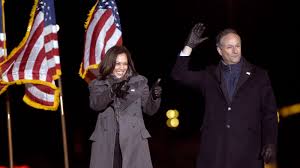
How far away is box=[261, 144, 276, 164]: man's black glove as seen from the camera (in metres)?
5.55

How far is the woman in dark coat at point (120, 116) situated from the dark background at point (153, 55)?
745 centimetres

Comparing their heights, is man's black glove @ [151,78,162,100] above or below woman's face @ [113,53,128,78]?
below

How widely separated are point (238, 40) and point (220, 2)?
16.6 m

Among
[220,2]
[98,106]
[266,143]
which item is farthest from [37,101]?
[220,2]

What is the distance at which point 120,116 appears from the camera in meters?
6.05

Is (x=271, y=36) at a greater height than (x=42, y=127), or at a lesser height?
greater

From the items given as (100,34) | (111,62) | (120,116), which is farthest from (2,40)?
(120,116)

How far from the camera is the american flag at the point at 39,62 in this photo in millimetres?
8094

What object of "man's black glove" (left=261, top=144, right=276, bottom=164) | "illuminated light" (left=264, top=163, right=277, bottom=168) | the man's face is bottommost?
"illuminated light" (left=264, top=163, right=277, bottom=168)

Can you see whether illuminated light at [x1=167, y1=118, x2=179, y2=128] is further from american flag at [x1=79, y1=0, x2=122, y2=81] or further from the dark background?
american flag at [x1=79, y1=0, x2=122, y2=81]

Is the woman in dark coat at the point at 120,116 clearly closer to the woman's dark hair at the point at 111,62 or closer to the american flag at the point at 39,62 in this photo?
the woman's dark hair at the point at 111,62

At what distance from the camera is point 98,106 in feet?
19.6

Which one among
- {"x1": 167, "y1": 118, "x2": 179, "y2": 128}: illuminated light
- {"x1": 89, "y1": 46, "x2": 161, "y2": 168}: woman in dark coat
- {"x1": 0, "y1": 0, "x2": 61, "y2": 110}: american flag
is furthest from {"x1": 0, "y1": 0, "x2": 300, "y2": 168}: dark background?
{"x1": 89, "y1": 46, "x2": 161, "y2": 168}: woman in dark coat

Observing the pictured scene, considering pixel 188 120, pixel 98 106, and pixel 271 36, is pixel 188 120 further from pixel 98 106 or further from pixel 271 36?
pixel 98 106
